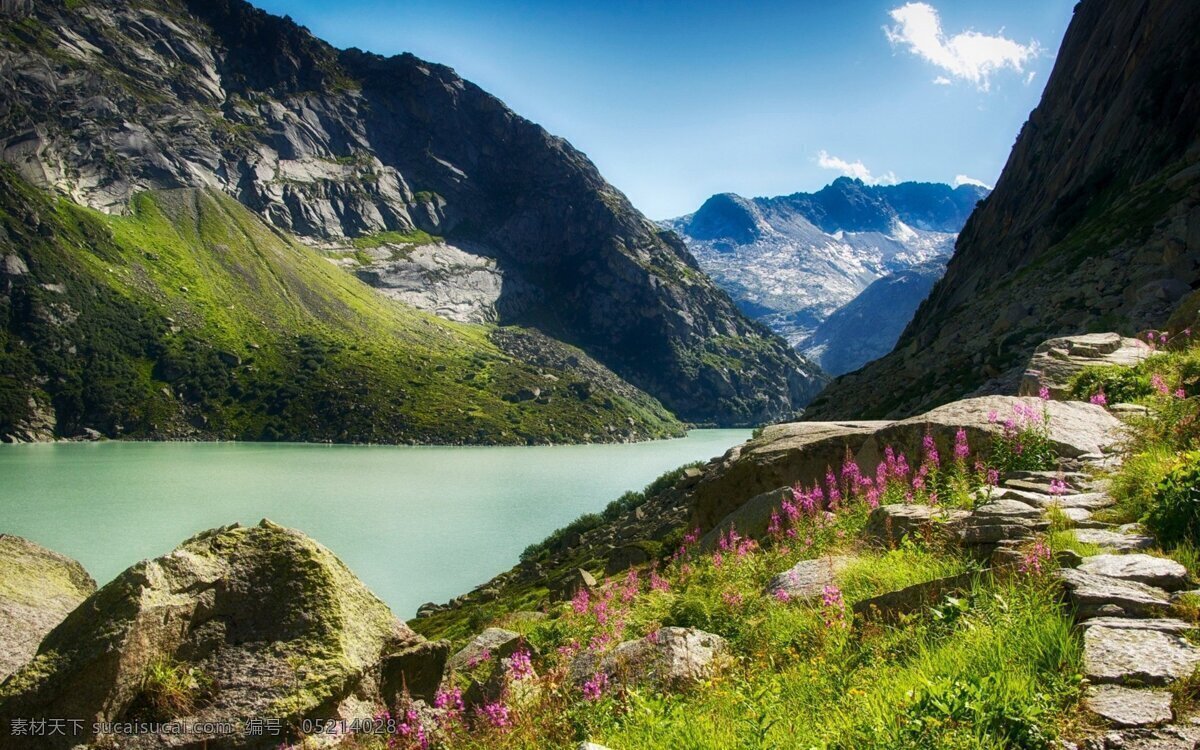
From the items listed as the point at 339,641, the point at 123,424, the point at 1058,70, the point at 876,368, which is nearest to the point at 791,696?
the point at 339,641

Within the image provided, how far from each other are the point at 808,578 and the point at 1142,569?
12.2 ft

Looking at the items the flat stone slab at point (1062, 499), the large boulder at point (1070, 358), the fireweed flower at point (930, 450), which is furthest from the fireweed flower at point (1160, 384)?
the flat stone slab at point (1062, 499)

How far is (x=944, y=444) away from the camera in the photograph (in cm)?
1284

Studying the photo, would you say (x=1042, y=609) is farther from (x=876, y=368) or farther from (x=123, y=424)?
(x=123, y=424)

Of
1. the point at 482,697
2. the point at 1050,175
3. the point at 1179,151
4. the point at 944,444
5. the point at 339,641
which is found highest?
the point at 1050,175

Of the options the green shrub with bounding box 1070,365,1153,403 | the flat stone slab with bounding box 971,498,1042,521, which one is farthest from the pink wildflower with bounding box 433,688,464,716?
the green shrub with bounding box 1070,365,1153,403

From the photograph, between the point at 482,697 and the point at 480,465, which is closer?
the point at 482,697

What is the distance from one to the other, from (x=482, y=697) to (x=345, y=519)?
2598 inches

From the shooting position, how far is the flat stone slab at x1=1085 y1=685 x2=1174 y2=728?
12.6 feet

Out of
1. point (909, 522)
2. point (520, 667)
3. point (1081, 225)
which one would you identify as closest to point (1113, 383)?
point (909, 522)

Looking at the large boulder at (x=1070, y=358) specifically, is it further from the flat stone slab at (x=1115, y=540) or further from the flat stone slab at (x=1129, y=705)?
the flat stone slab at (x=1129, y=705)

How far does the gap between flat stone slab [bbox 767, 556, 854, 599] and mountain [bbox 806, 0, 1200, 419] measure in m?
21.4

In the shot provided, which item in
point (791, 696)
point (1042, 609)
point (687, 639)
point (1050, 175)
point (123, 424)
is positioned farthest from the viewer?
point (123, 424)

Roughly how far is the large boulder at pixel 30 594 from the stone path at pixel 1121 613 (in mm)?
12708
